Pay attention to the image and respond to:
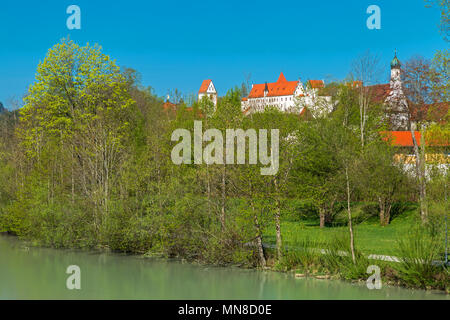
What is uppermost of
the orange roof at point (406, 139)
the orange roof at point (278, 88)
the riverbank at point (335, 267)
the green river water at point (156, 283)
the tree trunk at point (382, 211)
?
the orange roof at point (278, 88)

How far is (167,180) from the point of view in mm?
22203

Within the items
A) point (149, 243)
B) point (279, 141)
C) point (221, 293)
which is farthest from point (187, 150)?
point (221, 293)

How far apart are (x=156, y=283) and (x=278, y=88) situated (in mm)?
119501

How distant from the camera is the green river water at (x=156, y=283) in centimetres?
1556

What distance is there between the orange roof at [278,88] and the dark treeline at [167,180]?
96339 millimetres

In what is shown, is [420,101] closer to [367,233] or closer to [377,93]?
[377,93]

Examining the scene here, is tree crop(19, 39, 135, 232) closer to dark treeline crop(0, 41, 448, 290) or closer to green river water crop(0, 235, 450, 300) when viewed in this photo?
dark treeline crop(0, 41, 448, 290)

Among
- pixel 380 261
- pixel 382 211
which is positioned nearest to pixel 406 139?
pixel 382 211

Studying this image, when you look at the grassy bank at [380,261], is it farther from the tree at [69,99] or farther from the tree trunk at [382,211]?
the tree at [69,99]

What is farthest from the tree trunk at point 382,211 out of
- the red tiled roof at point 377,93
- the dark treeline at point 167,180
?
the red tiled roof at point 377,93

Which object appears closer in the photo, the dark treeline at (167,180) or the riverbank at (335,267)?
the riverbank at (335,267)

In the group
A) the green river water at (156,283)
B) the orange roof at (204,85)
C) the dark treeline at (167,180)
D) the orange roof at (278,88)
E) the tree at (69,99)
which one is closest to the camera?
the green river water at (156,283)

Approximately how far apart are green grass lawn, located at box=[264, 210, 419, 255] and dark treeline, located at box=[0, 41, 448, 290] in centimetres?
94

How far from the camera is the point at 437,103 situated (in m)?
16.6
